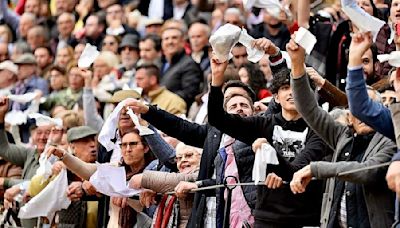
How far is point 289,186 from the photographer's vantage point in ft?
32.3

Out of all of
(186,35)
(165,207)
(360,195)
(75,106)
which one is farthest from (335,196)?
(186,35)

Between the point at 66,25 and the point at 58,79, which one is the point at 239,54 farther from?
the point at 66,25

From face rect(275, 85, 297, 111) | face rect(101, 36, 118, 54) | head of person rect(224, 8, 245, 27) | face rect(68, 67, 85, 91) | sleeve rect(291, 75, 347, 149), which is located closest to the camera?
sleeve rect(291, 75, 347, 149)

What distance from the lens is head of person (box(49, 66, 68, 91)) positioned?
56.9 ft

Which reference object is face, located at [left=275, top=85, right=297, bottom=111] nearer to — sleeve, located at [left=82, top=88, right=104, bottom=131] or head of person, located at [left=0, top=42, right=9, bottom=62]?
sleeve, located at [left=82, top=88, right=104, bottom=131]

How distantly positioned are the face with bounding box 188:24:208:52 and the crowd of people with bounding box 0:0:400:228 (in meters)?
0.02

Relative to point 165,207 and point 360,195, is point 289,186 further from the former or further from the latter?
point 165,207

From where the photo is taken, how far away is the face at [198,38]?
16203 mm

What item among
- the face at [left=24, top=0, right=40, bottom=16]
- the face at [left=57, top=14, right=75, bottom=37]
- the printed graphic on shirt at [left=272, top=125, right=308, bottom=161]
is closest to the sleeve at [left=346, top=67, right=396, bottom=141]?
the printed graphic on shirt at [left=272, top=125, right=308, bottom=161]

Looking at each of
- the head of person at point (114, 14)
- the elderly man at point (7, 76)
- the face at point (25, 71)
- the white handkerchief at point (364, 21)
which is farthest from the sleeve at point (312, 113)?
the head of person at point (114, 14)

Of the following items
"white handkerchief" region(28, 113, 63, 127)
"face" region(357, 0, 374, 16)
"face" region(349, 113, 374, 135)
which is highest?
"face" region(357, 0, 374, 16)

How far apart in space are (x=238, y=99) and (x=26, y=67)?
24.4ft

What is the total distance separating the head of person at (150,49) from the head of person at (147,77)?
1245mm

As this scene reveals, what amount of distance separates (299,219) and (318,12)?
4.60 meters
